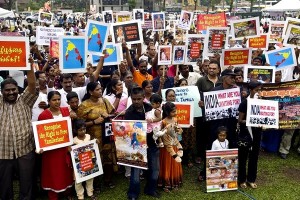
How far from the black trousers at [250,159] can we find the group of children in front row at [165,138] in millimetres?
333

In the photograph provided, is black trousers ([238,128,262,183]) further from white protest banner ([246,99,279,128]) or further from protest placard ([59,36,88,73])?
protest placard ([59,36,88,73])

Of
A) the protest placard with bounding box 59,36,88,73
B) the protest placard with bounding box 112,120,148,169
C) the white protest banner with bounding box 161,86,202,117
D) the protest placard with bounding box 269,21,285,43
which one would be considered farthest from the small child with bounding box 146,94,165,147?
the protest placard with bounding box 269,21,285,43

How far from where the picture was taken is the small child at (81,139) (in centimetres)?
526

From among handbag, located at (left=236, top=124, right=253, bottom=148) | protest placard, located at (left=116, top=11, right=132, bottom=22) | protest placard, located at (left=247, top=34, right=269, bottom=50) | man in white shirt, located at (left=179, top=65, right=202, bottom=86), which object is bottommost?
handbag, located at (left=236, top=124, right=253, bottom=148)

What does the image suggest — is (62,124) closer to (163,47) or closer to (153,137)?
(153,137)

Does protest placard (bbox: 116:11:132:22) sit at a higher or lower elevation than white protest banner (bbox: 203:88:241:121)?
higher

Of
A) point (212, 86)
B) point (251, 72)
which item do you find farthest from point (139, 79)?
point (251, 72)

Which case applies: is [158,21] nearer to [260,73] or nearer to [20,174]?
[260,73]

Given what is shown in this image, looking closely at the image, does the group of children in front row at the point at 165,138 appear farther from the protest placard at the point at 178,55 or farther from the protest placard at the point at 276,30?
the protest placard at the point at 276,30

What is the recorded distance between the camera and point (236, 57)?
7629 mm

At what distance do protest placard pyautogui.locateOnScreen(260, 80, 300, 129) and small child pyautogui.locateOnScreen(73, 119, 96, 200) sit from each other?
3439 mm

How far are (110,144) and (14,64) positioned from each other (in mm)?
2007

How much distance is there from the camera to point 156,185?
584cm

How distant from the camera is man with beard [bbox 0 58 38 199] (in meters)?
4.76
